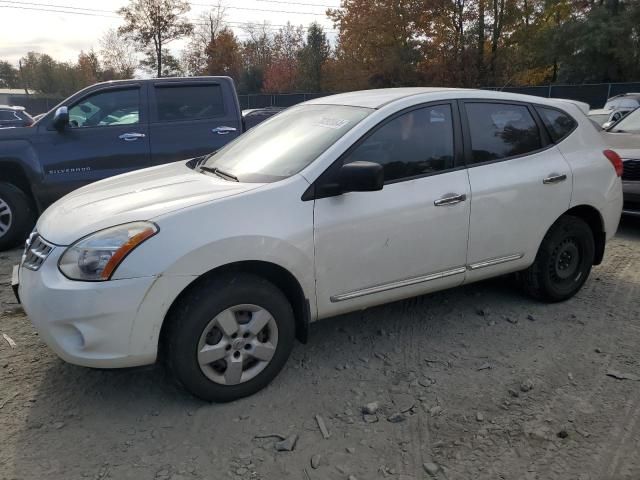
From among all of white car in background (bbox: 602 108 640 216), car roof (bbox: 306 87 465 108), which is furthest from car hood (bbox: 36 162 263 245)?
white car in background (bbox: 602 108 640 216)

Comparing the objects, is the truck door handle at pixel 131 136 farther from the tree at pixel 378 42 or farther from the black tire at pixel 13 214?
the tree at pixel 378 42

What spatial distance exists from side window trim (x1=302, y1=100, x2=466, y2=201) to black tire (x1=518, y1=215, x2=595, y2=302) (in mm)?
1100

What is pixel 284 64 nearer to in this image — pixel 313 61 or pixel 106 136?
pixel 313 61

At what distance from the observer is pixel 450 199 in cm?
369

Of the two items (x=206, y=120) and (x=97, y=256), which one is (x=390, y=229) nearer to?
(x=97, y=256)

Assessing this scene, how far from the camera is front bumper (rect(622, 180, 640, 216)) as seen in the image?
21.6ft

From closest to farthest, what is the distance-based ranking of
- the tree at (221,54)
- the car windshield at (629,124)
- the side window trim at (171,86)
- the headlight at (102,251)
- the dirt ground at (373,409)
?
the dirt ground at (373,409) → the headlight at (102,251) → the side window trim at (171,86) → the car windshield at (629,124) → the tree at (221,54)

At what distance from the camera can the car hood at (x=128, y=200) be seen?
298 centimetres

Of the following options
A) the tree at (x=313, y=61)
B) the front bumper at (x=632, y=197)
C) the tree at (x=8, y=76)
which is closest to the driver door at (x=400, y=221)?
the front bumper at (x=632, y=197)

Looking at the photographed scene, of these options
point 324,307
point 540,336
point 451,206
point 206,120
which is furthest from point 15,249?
point 540,336

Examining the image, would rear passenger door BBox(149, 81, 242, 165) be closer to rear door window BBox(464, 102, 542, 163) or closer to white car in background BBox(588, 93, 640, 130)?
rear door window BBox(464, 102, 542, 163)

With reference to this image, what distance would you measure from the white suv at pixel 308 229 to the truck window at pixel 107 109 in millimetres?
2814

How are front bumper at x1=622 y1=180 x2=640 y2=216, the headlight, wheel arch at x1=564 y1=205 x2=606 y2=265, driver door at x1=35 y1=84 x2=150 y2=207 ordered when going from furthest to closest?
1. front bumper at x1=622 y1=180 x2=640 y2=216
2. driver door at x1=35 y1=84 x2=150 y2=207
3. wheel arch at x1=564 y1=205 x2=606 y2=265
4. the headlight

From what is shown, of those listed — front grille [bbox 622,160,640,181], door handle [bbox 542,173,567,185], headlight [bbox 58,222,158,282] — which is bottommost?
front grille [bbox 622,160,640,181]
